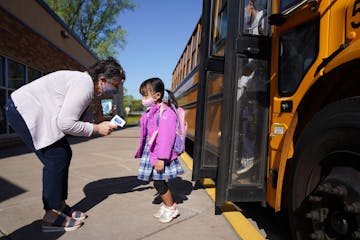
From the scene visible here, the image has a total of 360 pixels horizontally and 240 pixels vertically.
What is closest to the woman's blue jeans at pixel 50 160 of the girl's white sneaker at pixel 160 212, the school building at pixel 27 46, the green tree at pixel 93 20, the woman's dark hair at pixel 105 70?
the woman's dark hair at pixel 105 70

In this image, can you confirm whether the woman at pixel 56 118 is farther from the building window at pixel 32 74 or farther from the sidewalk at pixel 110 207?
the building window at pixel 32 74

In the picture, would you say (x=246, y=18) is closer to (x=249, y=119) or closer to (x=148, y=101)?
(x=249, y=119)

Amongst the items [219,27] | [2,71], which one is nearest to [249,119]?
[219,27]

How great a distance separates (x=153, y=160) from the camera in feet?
9.56

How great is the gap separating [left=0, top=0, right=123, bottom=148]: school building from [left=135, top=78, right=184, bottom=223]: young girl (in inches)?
126

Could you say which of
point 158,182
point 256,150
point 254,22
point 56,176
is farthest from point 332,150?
point 56,176

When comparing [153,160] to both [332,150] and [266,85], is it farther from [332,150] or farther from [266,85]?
[332,150]

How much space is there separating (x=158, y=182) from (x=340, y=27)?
6.19ft

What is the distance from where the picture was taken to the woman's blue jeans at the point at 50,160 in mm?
2573

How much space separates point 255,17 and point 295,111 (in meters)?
1.05

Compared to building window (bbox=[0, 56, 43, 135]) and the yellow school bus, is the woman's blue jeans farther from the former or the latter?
building window (bbox=[0, 56, 43, 135])

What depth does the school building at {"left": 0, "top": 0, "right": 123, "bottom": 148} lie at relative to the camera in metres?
8.03

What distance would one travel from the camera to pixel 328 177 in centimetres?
168

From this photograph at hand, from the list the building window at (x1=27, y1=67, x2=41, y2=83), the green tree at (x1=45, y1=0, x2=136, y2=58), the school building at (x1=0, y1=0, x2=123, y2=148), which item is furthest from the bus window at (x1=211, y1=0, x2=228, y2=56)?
the green tree at (x1=45, y1=0, x2=136, y2=58)
